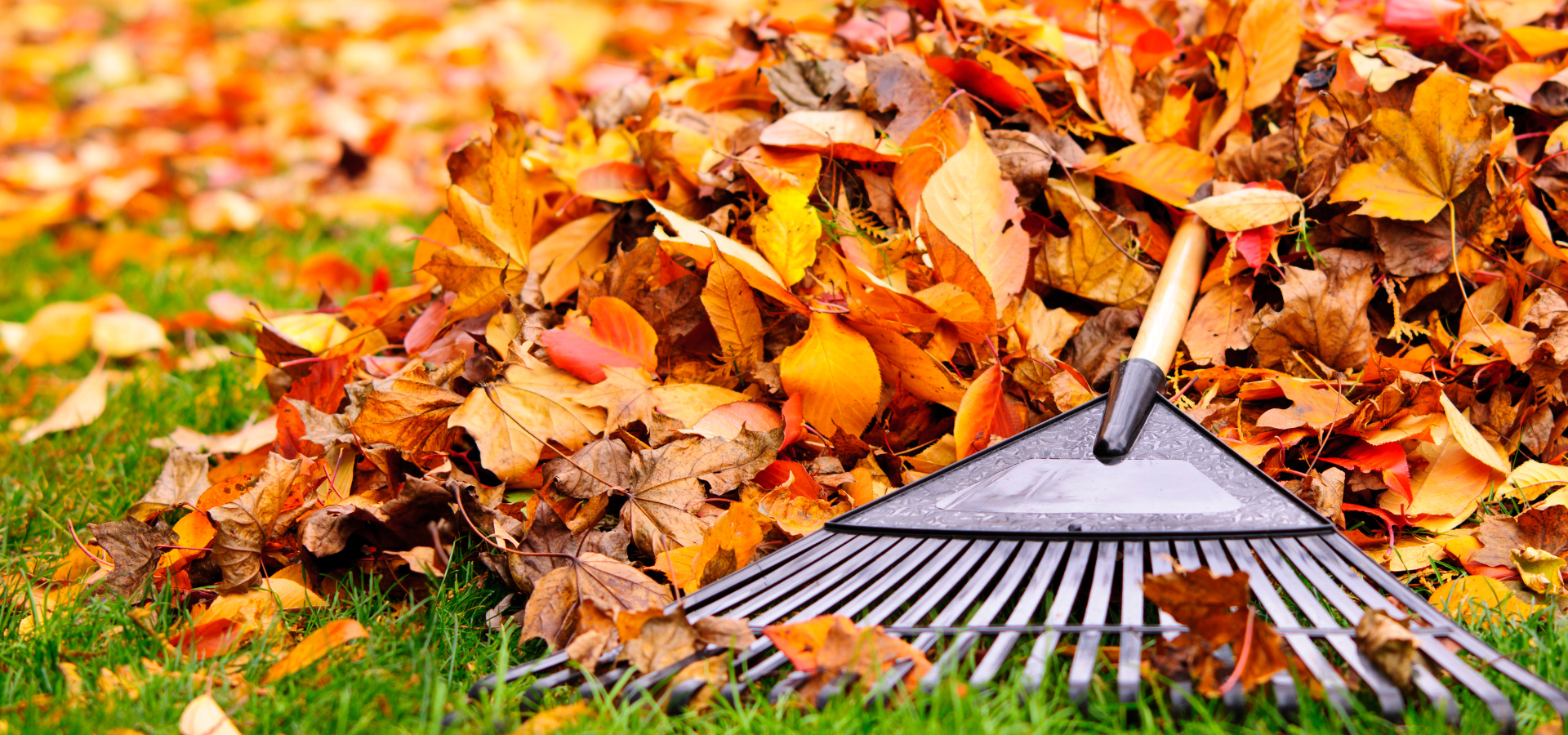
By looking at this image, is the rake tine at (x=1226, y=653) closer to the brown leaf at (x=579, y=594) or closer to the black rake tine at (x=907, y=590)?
the black rake tine at (x=907, y=590)

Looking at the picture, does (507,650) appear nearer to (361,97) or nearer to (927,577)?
(927,577)

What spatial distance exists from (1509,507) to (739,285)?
3.31 feet

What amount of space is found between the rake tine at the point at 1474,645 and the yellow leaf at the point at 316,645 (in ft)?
3.40

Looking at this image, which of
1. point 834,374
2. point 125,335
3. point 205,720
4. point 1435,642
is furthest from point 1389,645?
point 125,335

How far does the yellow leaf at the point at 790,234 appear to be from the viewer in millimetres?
1387

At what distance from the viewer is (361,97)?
3883mm

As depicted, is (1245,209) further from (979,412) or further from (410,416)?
(410,416)

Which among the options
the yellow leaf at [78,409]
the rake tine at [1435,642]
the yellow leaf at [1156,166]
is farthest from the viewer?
the yellow leaf at [78,409]

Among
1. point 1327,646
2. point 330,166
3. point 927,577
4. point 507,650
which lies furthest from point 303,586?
point 330,166

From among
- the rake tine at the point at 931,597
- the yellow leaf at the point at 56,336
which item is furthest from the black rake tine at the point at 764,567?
the yellow leaf at the point at 56,336

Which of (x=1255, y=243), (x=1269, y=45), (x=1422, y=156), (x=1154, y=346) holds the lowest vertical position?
(x=1154, y=346)

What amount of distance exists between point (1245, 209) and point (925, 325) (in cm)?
48

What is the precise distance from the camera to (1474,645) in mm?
928

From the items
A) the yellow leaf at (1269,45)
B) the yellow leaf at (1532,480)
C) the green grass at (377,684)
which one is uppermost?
the yellow leaf at (1269,45)
